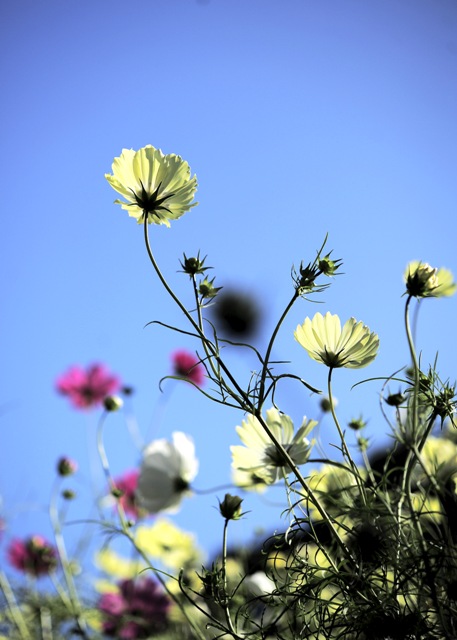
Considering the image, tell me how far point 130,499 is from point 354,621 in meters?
0.64

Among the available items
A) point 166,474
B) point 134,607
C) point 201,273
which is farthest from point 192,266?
point 134,607

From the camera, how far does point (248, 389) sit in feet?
0.99

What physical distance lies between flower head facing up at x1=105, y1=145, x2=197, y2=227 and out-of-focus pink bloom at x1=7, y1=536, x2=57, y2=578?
533 mm

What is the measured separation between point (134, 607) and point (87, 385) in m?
0.55

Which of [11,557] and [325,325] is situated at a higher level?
[11,557]

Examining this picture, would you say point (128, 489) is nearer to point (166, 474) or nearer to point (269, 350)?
point (166, 474)

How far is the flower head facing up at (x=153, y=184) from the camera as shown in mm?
307

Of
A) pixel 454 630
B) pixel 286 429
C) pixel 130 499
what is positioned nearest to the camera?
pixel 454 630

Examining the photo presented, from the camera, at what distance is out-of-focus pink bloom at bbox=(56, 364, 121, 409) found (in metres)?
1.22

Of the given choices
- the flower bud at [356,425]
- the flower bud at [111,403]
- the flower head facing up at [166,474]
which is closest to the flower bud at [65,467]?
the flower bud at [111,403]

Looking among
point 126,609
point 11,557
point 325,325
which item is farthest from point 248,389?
point 11,557

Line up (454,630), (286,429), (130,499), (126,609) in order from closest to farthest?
(454,630) < (286,429) < (126,609) < (130,499)

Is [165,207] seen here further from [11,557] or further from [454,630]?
[11,557]

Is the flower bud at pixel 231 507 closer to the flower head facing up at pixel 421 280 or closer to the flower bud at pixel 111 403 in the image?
the flower head facing up at pixel 421 280
